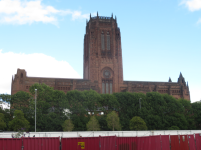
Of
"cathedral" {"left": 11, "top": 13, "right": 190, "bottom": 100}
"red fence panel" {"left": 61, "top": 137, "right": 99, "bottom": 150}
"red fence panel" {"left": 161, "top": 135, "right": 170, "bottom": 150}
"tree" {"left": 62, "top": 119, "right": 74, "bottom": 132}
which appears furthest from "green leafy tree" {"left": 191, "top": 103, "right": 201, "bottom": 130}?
"red fence panel" {"left": 61, "top": 137, "right": 99, "bottom": 150}

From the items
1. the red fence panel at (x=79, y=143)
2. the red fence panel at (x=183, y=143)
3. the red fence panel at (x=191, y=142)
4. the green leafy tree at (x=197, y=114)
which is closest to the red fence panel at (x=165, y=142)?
the red fence panel at (x=183, y=143)

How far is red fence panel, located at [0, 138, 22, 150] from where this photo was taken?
1969cm

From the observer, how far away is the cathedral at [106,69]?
8656 cm

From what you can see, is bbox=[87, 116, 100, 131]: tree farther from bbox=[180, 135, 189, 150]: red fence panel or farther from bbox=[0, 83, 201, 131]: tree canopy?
bbox=[180, 135, 189, 150]: red fence panel

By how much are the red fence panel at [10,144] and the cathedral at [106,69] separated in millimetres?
64062

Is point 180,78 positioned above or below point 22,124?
above

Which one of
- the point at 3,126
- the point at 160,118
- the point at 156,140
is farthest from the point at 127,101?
the point at 156,140

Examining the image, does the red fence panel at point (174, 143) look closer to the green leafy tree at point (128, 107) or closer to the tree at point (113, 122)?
the tree at point (113, 122)

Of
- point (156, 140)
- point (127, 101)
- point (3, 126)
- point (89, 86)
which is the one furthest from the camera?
point (89, 86)

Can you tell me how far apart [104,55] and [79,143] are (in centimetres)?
Result: 7148

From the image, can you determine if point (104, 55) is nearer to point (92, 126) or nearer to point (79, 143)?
point (92, 126)

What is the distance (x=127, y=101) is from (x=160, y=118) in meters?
9.72

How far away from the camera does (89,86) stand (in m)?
85.6

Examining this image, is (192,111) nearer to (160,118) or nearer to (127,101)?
(160,118)
